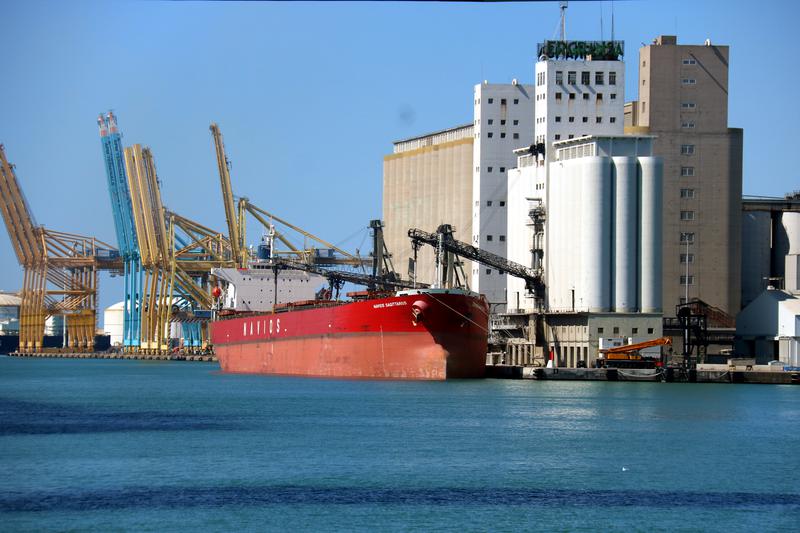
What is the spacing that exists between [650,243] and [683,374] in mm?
8789

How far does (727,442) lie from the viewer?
124 feet

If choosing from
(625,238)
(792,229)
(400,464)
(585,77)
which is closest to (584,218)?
(625,238)

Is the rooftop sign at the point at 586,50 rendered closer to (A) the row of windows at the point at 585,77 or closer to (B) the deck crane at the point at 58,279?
(A) the row of windows at the point at 585,77

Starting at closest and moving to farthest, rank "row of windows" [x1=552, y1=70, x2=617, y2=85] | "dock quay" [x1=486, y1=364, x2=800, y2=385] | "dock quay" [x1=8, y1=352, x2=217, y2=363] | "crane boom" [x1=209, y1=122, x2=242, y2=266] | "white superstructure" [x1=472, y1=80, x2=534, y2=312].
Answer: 1. "dock quay" [x1=486, y1=364, x2=800, y2=385]
2. "row of windows" [x1=552, y1=70, x2=617, y2=85]
3. "white superstructure" [x1=472, y1=80, x2=534, y2=312]
4. "crane boom" [x1=209, y1=122, x2=242, y2=266]
5. "dock quay" [x1=8, y1=352, x2=217, y2=363]

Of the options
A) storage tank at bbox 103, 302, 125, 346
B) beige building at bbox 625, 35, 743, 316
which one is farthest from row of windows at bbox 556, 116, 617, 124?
storage tank at bbox 103, 302, 125, 346

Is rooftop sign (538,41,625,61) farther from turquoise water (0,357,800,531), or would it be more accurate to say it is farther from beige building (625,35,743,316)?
turquoise water (0,357,800,531)

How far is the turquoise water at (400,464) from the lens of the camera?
25266 mm

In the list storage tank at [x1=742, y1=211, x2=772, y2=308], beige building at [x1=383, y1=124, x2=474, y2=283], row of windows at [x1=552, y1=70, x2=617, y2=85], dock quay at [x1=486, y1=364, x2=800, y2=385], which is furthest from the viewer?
beige building at [x1=383, y1=124, x2=474, y2=283]

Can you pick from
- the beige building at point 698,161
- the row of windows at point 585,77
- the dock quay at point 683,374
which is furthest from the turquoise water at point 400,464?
the beige building at point 698,161

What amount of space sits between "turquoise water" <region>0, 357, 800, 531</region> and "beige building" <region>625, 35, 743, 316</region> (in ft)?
93.7

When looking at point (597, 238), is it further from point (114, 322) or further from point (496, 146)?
point (114, 322)

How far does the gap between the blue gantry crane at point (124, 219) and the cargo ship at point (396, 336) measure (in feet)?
203

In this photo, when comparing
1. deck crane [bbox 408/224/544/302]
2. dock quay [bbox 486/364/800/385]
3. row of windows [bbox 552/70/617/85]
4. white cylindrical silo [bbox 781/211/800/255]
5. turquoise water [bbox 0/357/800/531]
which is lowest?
turquoise water [bbox 0/357/800/531]

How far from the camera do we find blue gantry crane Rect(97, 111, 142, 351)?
131 meters
